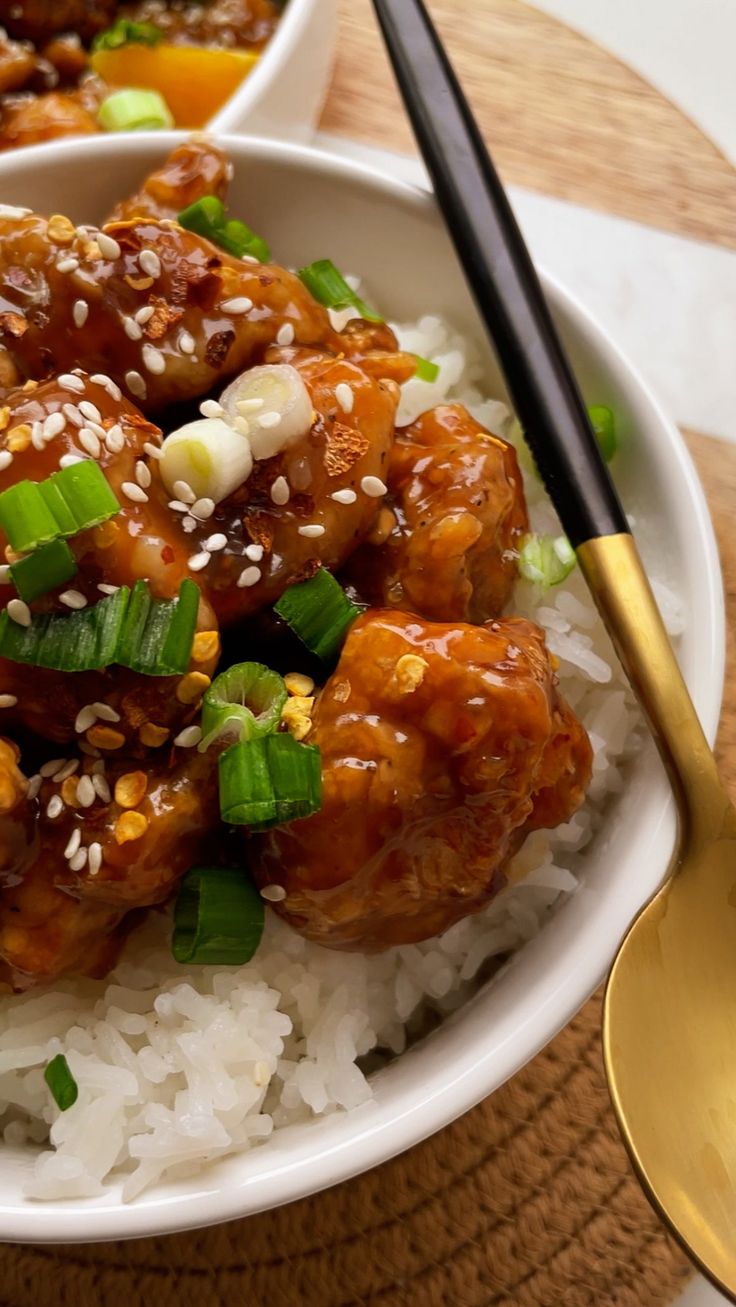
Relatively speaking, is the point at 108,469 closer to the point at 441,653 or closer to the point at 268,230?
the point at 441,653

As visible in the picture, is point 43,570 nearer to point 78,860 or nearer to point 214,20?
point 78,860

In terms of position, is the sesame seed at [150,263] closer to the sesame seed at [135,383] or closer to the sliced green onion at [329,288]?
the sesame seed at [135,383]

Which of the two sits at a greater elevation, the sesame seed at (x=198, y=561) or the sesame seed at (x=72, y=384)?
the sesame seed at (x=72, y=384)

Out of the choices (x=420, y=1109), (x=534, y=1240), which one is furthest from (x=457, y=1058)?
Result: (x=534, y=1240)

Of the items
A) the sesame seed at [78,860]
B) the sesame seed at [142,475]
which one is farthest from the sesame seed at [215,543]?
the sesame seed at [78,860]

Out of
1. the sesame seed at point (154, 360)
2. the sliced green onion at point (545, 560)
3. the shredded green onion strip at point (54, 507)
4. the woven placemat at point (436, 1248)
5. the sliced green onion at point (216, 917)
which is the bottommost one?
the woven placemat at point (436, 1248)

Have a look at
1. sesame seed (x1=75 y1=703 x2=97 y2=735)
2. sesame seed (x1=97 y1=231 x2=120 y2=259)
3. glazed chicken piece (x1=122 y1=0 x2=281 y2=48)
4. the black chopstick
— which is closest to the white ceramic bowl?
the black chopstick
